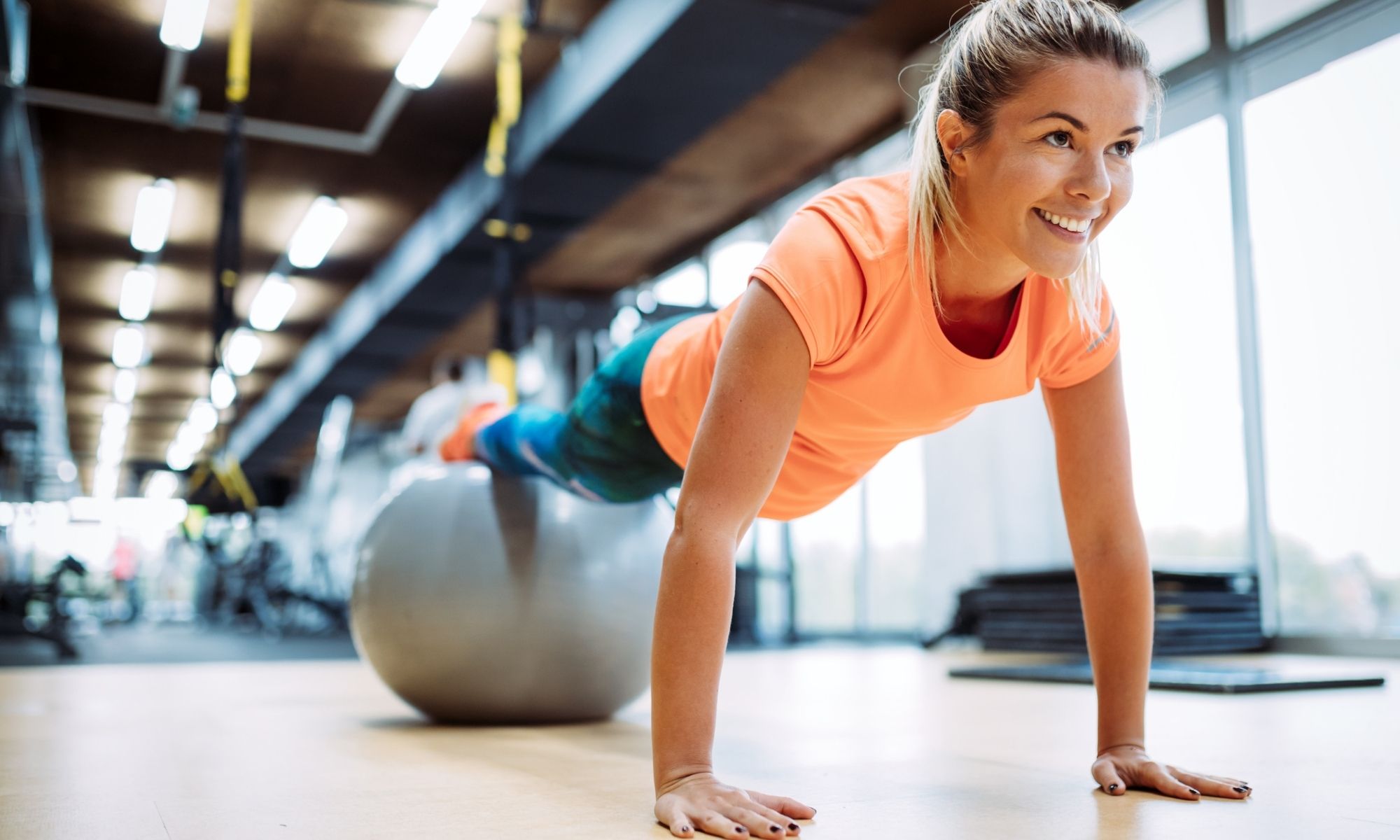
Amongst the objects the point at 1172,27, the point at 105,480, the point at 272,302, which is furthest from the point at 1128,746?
the point at 105,480

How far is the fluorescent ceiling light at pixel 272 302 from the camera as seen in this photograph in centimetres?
877

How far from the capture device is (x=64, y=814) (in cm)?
123

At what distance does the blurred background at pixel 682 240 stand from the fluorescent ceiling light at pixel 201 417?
368cm

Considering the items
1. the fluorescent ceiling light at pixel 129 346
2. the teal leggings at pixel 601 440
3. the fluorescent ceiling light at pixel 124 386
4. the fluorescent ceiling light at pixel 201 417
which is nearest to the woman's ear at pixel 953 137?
the teal leggings at pixel 601 440

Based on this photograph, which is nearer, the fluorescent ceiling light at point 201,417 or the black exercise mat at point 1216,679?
the black exercise mat at point 1216,679

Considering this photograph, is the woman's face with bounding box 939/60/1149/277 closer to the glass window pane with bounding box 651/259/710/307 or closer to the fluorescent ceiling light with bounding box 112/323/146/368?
the glass window pane with bounding box 651/259/710/307

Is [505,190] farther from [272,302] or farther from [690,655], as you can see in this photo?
[272,302]

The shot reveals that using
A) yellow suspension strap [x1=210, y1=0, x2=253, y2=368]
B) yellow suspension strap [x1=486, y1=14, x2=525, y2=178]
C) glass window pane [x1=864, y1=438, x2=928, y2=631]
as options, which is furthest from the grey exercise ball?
glass window pane [x1=864, y1=438, x2=928, y2=631]

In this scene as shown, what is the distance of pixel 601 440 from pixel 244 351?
386 inches

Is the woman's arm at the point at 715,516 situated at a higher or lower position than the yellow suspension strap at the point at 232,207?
lower

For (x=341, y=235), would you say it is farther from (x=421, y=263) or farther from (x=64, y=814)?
(x=64, y=814)

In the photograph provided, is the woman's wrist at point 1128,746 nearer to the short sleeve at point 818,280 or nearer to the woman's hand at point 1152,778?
the woman's hand at point 1152,778

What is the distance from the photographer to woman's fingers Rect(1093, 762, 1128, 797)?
1.29m

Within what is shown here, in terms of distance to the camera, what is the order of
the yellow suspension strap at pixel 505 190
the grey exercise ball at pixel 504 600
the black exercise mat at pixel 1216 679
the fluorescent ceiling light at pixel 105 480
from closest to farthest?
the grey exercise ball at pixel 504 600 < the black exercise mat at pixel 1216 679 < the yellow suspension strap at pixel 505 190 < the fluorescent ceiling light at pixel 105 480
